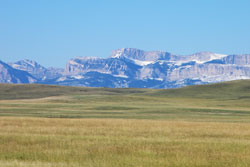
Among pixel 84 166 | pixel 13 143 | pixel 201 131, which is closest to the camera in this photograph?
pixel 84 166

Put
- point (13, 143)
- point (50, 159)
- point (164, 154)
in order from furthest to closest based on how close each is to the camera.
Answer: point (13, 143) < point (164, 154) < point (50, 159)

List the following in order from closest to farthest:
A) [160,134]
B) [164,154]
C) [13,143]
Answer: [164,154] → [13,143] → [160,134]

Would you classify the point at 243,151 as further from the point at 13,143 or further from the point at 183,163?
the point at 13,143

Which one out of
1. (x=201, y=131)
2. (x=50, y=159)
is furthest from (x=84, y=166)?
(x=201, y=131)

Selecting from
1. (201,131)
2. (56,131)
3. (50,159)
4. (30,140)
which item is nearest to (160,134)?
(201,131)

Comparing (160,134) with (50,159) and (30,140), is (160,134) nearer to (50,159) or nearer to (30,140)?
(30,140)

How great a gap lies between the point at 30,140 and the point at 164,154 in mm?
9812

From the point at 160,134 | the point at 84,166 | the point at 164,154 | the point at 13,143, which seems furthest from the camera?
the point at 160,134

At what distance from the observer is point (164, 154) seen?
1072 inches

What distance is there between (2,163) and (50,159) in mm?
2939

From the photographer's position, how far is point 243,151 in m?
28.6

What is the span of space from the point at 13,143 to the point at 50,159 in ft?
23.2

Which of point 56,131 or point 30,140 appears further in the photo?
point 56,131

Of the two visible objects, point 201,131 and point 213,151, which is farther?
point 201,131
